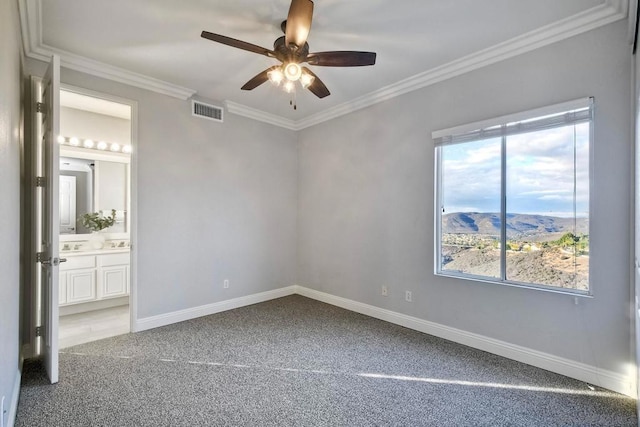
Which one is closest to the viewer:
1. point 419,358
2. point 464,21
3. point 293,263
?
point 464,21

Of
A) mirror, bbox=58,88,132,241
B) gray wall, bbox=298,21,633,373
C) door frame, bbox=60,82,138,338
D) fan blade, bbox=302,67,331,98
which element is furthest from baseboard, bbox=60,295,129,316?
fan blade, bbox=302,67,331,98

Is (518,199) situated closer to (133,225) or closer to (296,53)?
(296,53)

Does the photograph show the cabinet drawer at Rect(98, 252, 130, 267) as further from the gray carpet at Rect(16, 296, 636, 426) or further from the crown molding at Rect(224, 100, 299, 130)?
the crown molding at Rect(224, 100, 299, 130)

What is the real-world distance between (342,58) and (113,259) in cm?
395

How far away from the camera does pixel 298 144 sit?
4.96 m

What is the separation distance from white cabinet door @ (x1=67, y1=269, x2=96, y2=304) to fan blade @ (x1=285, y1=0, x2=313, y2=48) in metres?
3.87

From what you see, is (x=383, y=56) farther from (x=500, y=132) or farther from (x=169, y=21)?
(x=169, y=21)

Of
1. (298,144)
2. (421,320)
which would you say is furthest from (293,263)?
(421,320)

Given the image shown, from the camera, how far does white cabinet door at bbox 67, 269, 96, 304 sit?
3922 millimetres

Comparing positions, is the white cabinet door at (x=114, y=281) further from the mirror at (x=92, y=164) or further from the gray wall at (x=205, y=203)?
the gray wall at (x=205, y=203)

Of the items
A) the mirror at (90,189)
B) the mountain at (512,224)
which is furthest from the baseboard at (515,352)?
the mirror at (90,189)

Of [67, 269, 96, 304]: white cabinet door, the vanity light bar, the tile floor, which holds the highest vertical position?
the vanity light bar

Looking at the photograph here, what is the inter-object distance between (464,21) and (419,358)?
2.76 m

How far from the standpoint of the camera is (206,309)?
3.93 metres
